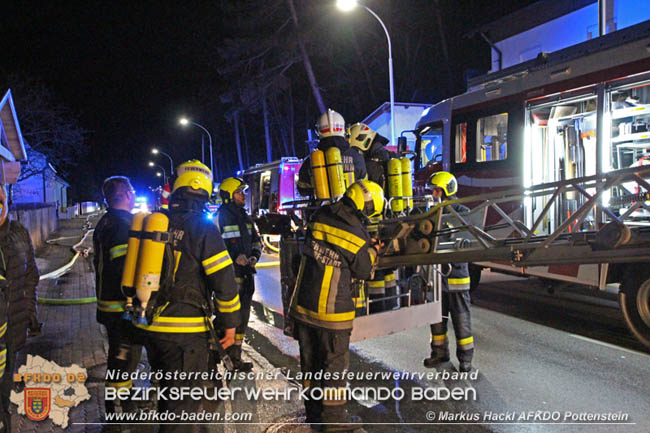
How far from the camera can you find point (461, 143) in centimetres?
845

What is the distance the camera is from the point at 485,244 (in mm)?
3785

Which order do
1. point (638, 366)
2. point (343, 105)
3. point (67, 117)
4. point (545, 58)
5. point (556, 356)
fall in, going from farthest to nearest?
point (343, 105), point (67, 117), point (545, 58), point (556, 356), point (638, 366)

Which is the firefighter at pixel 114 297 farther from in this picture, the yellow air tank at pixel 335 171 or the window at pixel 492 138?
the window at pixel 492 138

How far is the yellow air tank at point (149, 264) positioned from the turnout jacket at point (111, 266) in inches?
35.8

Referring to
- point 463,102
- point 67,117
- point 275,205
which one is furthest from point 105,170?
point 463,102

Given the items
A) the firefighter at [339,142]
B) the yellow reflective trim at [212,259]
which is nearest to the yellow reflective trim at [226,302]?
the yellow reflective trim at [212,259]

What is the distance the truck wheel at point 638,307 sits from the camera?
16.8 feet

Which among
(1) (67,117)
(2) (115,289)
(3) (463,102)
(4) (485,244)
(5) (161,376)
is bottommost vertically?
(5) (161,376)

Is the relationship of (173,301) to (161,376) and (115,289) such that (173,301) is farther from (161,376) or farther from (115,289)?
(115,289)

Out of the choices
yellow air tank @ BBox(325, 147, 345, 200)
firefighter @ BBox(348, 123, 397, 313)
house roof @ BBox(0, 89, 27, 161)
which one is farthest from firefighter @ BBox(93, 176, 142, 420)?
house roof @ BBox(0, 89, 27, 161)

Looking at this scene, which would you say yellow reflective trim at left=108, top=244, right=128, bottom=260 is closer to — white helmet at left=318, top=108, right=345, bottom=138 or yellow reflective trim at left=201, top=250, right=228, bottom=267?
yellow reflective trim at left=201, top=250, right=228, bottom=267

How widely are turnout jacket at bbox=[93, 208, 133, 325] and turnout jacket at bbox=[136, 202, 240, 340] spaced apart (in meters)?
0.90

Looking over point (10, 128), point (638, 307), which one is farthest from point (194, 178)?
point (10, 128)

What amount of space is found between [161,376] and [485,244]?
2518 mm
